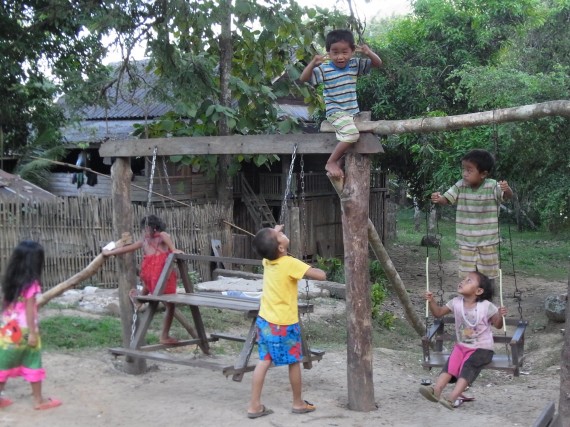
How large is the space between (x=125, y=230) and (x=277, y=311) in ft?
7.57

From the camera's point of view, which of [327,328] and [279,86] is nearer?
[327,328]

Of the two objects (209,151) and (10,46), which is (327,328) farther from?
(10,46)

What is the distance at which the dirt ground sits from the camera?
6148 millimetres

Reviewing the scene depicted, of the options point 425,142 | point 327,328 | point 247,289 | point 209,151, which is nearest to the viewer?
point 209,151

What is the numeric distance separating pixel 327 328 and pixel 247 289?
155 centimetres

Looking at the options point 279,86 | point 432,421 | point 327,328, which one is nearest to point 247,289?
point 327,328

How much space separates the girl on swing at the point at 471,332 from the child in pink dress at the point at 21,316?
3080 mm

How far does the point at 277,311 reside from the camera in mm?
6066

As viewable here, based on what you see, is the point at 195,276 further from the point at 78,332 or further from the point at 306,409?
the point at 306,409

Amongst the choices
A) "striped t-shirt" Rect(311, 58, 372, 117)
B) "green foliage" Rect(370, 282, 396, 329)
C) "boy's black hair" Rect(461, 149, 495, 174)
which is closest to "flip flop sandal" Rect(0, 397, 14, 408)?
"striped t-shirt" Rect(311, 58, 372, 117)

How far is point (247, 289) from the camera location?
12227 mm

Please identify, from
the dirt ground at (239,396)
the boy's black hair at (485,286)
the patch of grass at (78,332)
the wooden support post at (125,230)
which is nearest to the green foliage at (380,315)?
the dirt ground at (239,396)

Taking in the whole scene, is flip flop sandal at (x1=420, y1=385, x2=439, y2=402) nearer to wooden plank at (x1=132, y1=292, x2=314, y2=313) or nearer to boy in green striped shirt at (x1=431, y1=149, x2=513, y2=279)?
boy in green striped shirt at (x1=431, y1=149, x2=513, y2=279)

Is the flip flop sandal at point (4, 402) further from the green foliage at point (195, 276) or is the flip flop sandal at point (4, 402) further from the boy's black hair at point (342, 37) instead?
the green foliage at point (195, 276)
